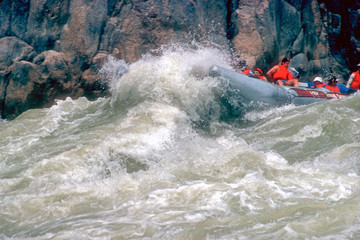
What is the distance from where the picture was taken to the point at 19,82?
781cm

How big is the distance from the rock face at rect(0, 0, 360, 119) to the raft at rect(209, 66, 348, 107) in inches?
133

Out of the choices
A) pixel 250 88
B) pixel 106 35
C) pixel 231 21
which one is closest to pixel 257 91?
pixel 250 88

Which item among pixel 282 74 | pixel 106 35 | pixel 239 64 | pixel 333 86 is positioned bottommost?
pixel 333 86

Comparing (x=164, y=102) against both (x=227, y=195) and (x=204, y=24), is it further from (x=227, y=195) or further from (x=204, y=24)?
(x=204, y=24)

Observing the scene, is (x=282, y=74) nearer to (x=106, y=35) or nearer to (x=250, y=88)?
(x=250, y=88)

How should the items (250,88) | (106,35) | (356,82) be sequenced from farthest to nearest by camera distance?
(106,35)
(356,82)
(250,88)

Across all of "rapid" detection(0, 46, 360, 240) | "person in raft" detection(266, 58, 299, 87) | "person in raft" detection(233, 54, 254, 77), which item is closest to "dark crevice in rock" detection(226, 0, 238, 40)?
"person in raft" detection(233, 54, 254, 77)

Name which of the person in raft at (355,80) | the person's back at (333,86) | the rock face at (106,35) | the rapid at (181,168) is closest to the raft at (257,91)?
the rapid at (181,168)

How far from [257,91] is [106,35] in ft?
13.7

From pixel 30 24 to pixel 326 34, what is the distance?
911 cm

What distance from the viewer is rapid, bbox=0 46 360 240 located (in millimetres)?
2764

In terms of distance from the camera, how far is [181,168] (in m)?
3.81

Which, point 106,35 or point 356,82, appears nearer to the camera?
point 356,82

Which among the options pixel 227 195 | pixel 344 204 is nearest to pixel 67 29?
pixel 227 195
